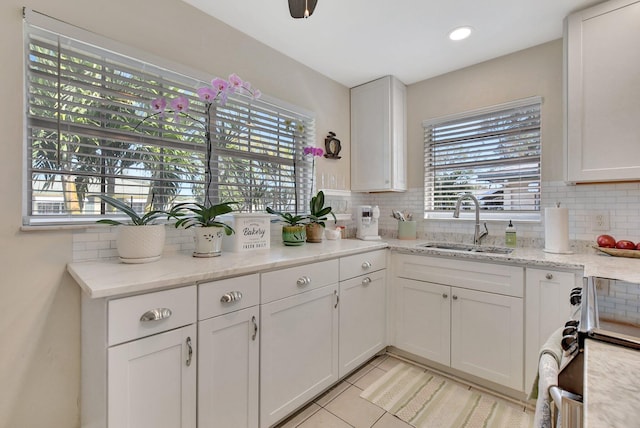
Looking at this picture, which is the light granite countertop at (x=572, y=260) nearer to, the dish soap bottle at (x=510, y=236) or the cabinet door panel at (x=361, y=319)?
the dish soap bottle at (x=510, y=236)

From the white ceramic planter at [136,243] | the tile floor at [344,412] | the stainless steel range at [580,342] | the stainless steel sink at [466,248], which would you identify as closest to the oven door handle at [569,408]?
the stainless steel range at [580,342]

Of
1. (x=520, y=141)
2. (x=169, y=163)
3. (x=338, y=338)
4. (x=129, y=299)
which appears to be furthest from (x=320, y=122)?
(x=129, y=299)

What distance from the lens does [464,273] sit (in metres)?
2.06

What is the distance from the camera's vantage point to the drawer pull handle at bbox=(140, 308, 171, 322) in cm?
108

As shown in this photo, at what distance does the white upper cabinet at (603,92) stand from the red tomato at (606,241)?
380 millimetres

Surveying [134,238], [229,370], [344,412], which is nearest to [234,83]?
[134,238]

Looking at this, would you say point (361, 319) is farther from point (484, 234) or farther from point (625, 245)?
point (625, 245)

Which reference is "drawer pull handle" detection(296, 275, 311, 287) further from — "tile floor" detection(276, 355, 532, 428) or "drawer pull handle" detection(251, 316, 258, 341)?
"tile floor" detection(276, 355, 532, 428)

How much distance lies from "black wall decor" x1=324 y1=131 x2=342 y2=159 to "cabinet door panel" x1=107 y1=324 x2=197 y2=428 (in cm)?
198

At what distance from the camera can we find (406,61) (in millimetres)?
2508

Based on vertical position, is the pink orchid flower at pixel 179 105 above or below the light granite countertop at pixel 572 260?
above

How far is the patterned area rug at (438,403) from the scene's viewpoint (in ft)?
5.58

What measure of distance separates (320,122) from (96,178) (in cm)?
182

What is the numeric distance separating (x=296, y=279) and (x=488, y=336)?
1360 millimetres
